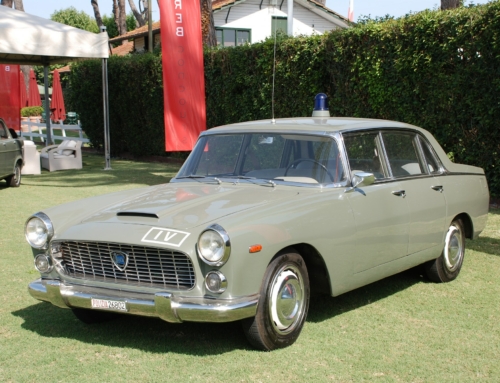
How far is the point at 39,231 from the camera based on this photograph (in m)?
5.29

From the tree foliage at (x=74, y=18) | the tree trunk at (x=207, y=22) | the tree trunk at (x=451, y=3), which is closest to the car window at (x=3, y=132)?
the tree trunk at (x=207, y=22)

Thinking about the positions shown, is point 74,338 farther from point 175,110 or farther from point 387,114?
point 175,110

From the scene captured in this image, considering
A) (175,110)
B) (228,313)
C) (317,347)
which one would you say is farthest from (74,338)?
(175,110)

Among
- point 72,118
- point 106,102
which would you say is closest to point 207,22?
point 106,102

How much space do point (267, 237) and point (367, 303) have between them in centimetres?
181

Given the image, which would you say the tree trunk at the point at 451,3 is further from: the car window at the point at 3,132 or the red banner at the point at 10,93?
the red banner at the point at 10,93

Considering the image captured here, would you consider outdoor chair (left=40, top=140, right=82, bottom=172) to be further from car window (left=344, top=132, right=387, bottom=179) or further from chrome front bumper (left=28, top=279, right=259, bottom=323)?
chrome front bumper (left=28, top=279, right=259, bottom=323)

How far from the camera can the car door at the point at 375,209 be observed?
5.54m

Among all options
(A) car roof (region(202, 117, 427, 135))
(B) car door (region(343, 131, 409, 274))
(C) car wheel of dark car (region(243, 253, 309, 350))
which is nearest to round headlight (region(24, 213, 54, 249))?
(C) car wheel of dark car (region(243, 253, 309, 350))

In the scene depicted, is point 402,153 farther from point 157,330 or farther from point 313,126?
point 157,330

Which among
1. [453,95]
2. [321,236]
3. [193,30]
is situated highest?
[193,30]

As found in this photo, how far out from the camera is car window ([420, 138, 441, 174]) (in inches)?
264

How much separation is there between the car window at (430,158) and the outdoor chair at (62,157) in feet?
43.6

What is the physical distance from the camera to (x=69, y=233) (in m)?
5.07
